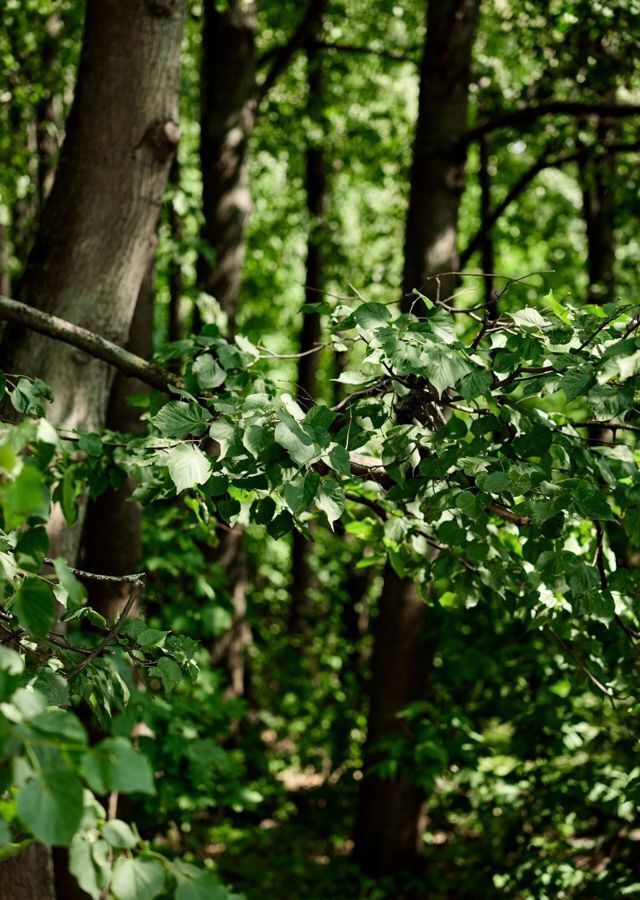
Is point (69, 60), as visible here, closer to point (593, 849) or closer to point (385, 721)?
point (385, 721)

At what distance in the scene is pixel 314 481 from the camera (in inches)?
74.2

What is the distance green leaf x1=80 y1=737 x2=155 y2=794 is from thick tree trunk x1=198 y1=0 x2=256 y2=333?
18.1 ft

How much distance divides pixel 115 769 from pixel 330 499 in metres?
0.92

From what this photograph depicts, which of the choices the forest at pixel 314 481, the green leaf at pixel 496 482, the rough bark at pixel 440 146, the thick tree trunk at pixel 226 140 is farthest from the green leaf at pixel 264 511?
the thick tree trunk at pixel 226 140

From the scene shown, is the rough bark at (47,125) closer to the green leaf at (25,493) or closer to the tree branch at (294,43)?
the tree branch at (294,43)

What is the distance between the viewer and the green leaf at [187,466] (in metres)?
1.92

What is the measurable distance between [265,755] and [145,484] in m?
6.35

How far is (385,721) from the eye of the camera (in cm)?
591

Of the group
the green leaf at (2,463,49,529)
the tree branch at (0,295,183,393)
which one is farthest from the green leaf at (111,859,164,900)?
the tree branch at (0,295,183,393)

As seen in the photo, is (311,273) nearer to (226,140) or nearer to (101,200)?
(226,140)

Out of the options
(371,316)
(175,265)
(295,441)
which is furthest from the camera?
(175,265)

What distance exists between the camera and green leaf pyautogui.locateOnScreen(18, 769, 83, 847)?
1059 mm

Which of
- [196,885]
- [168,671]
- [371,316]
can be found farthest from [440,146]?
[196,885]

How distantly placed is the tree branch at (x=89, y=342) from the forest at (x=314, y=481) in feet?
0.04
